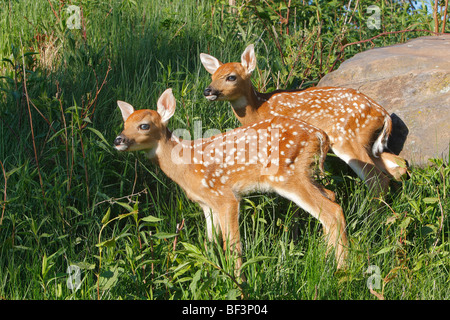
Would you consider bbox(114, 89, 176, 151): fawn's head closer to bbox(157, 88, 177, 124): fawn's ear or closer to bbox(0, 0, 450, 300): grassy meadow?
bbox(157, 88, 177, 124): fawn's ear

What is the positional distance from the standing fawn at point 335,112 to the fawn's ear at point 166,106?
87 centimetres

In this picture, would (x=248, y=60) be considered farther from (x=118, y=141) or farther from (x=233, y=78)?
(x=118, y=141)

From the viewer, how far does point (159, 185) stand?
16.5 ft

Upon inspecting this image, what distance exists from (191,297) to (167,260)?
0.32 metres

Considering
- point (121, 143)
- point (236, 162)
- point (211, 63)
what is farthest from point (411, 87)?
point (121, 143)

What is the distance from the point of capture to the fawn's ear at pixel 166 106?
4453 mm

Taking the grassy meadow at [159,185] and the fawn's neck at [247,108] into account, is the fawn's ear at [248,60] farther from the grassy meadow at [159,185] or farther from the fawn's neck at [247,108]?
the grassy meadow at [159,185]

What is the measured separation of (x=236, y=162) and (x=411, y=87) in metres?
2.37

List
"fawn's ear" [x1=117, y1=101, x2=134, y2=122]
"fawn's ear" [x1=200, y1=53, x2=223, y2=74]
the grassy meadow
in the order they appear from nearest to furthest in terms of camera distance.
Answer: the grassy meadow
"fawn's ear" [x1=117, y1=101, x2=134, y2=122]
"fawn's ear" [x1=200, y1=53, x2=223, y2=74]

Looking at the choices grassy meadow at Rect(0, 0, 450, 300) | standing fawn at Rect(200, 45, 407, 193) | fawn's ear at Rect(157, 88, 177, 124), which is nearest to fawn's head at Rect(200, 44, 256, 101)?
standing fawn at Rect(200, 45, 407, 193)

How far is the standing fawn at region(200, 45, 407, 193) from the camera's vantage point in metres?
5.32

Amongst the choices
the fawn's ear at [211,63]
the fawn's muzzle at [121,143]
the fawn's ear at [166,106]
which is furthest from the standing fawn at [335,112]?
the fawn's muzzle at [121,143]

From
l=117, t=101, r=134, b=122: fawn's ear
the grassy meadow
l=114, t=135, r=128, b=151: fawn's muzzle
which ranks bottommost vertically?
the grassy meadow
